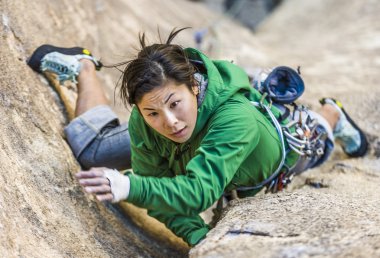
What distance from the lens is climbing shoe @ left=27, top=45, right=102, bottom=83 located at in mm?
2467

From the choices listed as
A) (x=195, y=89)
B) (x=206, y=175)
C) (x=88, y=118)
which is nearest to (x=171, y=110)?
(x=195, y=89)

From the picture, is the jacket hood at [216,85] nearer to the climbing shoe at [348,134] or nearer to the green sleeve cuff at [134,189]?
the green sleeve cuff at [134,189]

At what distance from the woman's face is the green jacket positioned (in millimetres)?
61

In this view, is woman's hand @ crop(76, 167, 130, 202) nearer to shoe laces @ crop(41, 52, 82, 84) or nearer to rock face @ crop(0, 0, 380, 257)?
rock face @ crop(0, 0, 380, 257)

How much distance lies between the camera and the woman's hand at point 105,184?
1504 millimetres

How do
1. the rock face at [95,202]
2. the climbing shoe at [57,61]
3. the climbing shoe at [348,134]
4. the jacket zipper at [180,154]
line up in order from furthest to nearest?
1. the climbing shoe at [348,134]
2. the climbing shoe at [57,61]
3. the jacket zipper at [180,154]
4. the rock face at [95,202]

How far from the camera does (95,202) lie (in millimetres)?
2045

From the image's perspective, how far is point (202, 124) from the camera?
1794mm

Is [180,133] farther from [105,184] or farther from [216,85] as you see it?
[105,184]

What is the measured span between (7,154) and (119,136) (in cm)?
63

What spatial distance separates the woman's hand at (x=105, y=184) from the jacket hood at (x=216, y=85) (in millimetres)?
367

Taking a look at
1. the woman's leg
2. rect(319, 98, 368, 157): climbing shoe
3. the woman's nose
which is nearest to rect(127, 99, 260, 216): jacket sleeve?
the woman's nose

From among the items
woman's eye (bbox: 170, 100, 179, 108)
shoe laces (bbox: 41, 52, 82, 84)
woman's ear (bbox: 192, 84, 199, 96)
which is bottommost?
woman's eye (bbox: 170, 100, 179, 108)

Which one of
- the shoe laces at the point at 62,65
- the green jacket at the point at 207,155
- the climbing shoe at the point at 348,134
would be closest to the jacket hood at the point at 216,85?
the green jacket at the point at 207,155
